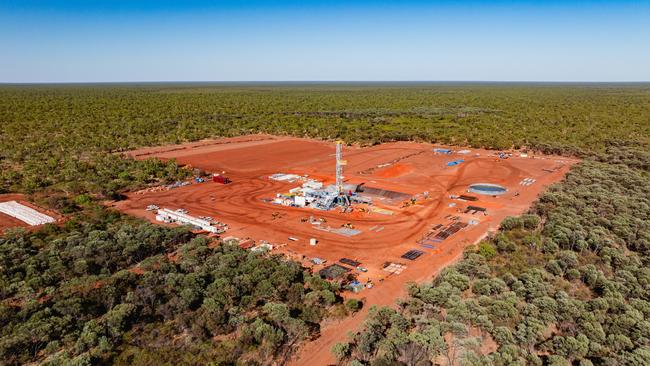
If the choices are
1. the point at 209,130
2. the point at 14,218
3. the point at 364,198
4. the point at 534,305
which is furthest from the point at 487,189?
the point at 209,130

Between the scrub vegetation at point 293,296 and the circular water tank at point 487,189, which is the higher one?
→ the scrub vegetation at point 293,296

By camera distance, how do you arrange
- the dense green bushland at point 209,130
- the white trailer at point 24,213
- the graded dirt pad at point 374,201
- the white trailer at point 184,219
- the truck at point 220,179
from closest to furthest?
1. the graded dirt pad at point 374,201
2. the white trailer at point 184,219
3. the white trailer at point 24,213
4. the truck at point 220,179
5. the dense green bushland at point 209,130

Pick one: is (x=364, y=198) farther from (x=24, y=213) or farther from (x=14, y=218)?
(x=14, y=218)

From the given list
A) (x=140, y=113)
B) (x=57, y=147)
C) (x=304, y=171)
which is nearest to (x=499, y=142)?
(x=304, y=171)

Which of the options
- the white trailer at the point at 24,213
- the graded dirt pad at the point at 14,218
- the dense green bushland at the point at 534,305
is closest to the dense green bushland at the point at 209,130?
the graded dirt pad at the point at 14,218

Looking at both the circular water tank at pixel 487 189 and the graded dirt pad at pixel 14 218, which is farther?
the circular water tank at pixel 487 189

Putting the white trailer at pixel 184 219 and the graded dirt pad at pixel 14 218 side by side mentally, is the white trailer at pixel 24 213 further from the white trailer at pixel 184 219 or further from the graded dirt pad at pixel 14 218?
the white trailer at pixel 184 219

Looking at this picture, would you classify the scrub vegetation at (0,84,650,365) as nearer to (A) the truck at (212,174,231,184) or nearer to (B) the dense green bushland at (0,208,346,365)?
(B) the dense green bushland at (0,208,346,365)

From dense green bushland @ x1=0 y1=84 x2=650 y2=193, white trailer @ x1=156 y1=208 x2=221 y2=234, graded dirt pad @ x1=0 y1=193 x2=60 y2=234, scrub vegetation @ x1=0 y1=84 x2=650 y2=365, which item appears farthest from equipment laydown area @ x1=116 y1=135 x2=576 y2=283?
dense green bushland @ x1=0 y1=84 x2=650 y2=193
